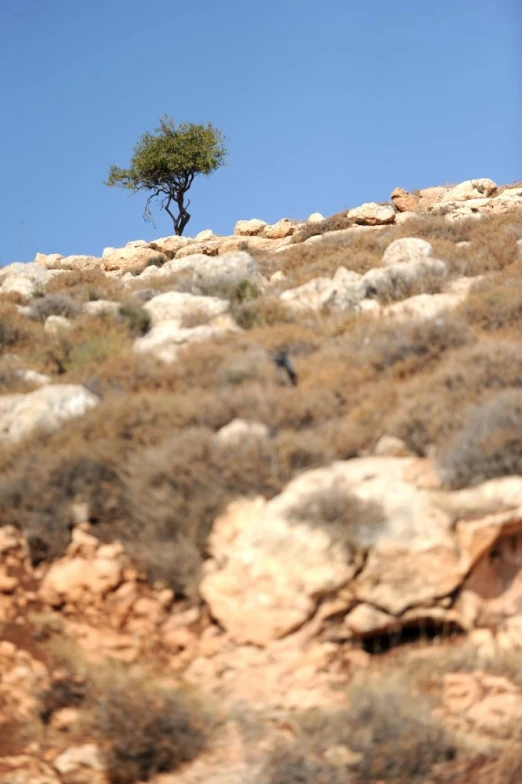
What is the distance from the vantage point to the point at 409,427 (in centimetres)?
604

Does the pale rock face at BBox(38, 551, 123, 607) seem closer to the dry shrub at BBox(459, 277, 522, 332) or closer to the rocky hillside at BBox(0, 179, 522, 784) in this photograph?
the rocky hillside at BBox(0, 179, 522, 784)

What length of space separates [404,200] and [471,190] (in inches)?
82.6

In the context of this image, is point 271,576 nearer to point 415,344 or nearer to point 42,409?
point 42,409

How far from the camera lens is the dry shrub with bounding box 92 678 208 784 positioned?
432 centimetres

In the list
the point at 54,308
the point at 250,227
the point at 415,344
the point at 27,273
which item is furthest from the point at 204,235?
the point at 415,344

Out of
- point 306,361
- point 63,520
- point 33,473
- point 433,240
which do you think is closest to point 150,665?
point 63,520

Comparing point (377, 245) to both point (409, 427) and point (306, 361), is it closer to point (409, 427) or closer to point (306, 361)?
point (306, 361)

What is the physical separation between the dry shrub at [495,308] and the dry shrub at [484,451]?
8.40 feet

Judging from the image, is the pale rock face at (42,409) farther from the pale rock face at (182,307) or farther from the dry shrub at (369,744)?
the dry shrub at (369,744)

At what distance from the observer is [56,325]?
9.77m

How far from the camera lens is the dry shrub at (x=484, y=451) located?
541 centimetres

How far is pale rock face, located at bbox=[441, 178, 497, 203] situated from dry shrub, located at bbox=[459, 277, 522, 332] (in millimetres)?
16029

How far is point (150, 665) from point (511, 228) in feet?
33.4

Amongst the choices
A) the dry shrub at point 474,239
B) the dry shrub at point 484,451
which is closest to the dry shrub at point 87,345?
the dry shrub at point 484,451
